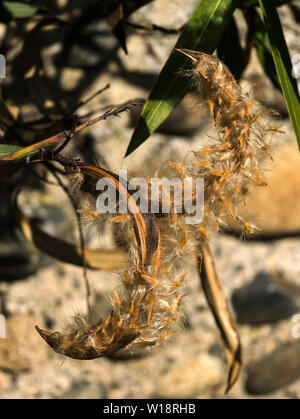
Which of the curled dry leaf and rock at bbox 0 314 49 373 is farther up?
the curled dry leaf

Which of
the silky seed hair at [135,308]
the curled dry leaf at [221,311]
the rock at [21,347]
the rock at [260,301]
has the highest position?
the silky seed hair at [135,308]

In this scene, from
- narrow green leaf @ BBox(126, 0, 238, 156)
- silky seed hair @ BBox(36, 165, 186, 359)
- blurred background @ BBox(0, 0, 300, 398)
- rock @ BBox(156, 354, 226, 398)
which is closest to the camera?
silky seed hair @ BBox(36, 165, 186, 359)

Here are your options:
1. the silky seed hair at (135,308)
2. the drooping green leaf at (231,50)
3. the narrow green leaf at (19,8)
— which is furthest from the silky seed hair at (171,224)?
the narrow green leaf at (19,8)

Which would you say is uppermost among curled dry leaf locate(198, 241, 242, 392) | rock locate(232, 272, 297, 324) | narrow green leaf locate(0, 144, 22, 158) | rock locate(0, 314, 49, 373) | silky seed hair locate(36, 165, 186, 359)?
narrow green leaf locate(0, 144, 22, 158)

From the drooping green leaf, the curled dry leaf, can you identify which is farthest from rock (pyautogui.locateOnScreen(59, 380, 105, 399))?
the drooping green leaf

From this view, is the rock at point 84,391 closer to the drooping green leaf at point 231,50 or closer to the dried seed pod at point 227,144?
the dried seed pod at point 227,144

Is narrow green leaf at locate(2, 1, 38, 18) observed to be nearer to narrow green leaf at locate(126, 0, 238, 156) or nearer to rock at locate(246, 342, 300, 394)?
narrow green leaf at locate(126, 0, 238, 156)
